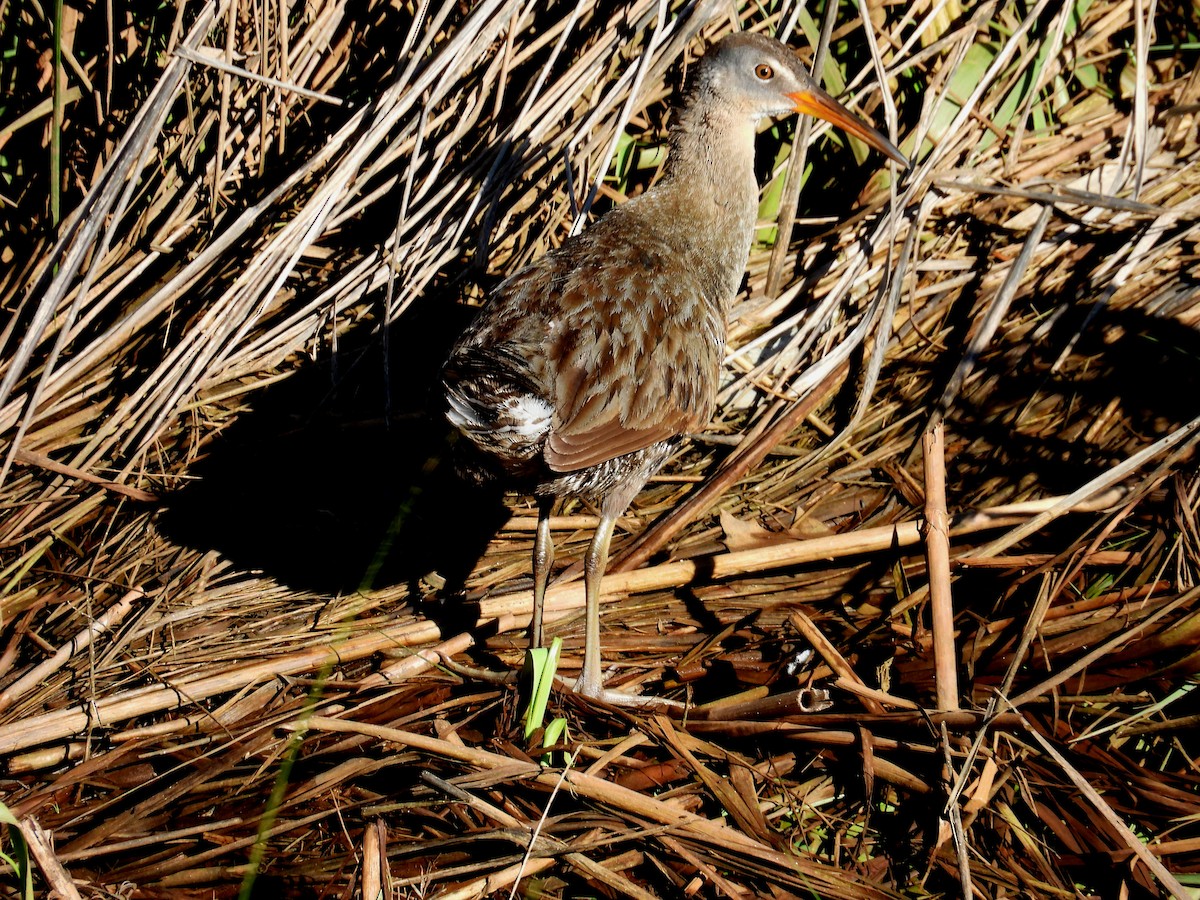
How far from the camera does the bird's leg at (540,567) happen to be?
122 inches

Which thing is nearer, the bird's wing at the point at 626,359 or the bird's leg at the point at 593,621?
the bird's wing at the point at 626,359

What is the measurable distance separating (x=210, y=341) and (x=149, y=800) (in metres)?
1.40

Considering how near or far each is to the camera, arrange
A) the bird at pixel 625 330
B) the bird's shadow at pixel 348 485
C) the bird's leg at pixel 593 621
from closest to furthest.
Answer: the bird at pixel 625 330
the bird's leg at pixel 593 621
the bird's shadow at pixel 348 485

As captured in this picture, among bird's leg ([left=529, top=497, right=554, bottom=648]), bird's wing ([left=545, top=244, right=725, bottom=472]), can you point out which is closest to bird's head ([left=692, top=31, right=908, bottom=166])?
bird's wing ([left=545, top=244, right=725, bottom=472])

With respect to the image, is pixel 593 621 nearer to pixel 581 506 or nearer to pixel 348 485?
pixel 581 506

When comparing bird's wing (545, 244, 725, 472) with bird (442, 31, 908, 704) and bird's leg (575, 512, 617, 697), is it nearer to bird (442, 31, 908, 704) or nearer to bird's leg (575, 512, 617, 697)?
bird (442, 31, 908, 704)

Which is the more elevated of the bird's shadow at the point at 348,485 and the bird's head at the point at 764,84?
the bird's head at the point at 764,84

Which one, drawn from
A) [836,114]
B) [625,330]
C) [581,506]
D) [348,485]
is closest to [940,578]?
[625,330]

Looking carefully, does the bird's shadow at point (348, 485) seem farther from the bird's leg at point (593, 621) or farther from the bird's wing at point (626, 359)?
the bird's wing at point (626, 359)

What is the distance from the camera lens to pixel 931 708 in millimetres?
2809

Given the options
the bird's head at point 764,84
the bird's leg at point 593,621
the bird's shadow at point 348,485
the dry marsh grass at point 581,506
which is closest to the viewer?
the dry marsh grass at point 581,506

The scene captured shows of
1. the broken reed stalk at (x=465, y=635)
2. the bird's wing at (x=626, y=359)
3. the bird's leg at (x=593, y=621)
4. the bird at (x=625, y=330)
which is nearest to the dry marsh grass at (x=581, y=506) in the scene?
the broken reed stalk at (x=465, y=635)

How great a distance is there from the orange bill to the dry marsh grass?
279 mm

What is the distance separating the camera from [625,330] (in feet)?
9.59
